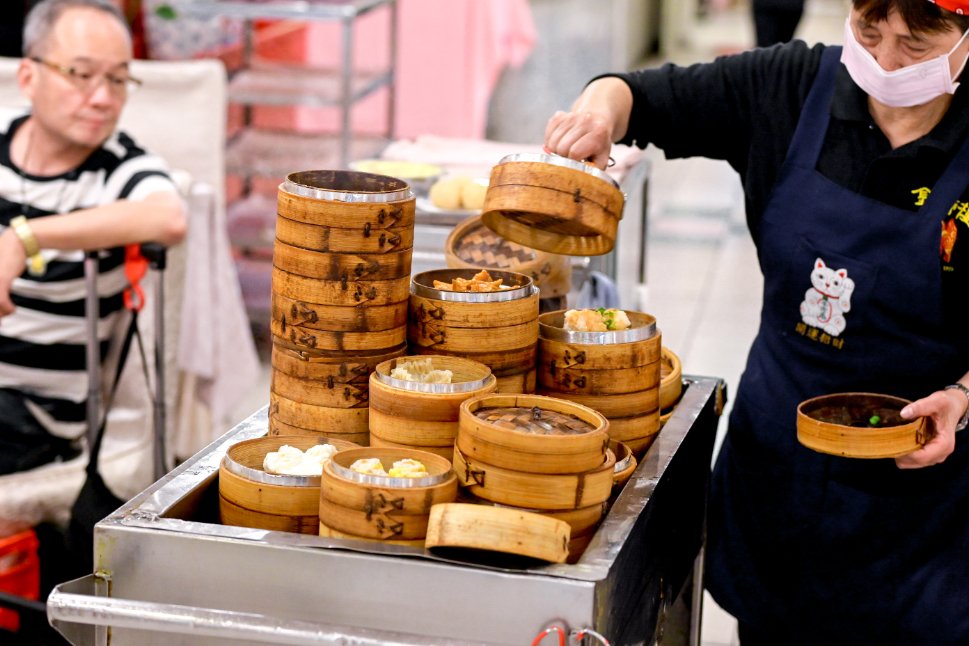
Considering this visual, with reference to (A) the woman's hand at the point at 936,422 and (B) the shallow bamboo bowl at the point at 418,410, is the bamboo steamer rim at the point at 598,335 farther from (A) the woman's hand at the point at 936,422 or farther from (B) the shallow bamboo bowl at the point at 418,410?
(A) the woman's hand at the point at 936,422

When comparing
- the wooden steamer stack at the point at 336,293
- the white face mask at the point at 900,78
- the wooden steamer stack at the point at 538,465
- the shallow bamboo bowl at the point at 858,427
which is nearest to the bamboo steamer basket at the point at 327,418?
the wooden steamer stack at the point at 336,293

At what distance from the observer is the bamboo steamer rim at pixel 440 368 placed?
1.58 metres

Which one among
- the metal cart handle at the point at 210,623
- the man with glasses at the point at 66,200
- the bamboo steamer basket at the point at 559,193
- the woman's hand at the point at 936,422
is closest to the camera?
the metal cart handle at the point at 210,623

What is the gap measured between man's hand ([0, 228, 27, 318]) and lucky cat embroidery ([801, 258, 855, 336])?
164 centimetres

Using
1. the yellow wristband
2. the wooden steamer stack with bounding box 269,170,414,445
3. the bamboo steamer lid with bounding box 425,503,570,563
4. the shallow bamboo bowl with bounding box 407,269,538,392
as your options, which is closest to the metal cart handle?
the bamboo steamer lid with bounding box 425,503,570,563

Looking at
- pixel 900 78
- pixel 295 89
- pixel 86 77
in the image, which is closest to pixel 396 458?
pixel 900 78

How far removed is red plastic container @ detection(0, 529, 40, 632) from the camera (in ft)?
8.69

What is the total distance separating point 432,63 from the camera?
6320mm

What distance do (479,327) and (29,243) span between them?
1.43 metres

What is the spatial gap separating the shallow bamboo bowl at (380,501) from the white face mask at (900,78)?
923 mm

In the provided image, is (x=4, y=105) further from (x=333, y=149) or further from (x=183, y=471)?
(x=183, y=471)

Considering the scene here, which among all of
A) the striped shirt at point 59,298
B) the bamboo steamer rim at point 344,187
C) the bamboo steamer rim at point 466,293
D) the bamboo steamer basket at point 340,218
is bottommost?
the striped shirt at point 59,298

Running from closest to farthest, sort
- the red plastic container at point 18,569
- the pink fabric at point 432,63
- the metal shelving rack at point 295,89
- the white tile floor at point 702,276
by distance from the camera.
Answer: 1. the red plastic container at point 18,569
2. the metal shelving rack at point 295,89
3. the white tile floor at point 702,276
4. the pink fabric at point 432,63

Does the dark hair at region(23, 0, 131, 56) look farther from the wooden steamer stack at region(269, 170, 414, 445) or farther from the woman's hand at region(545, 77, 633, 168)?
the wooden steamer stack at region(269, 170, 414, 445)
